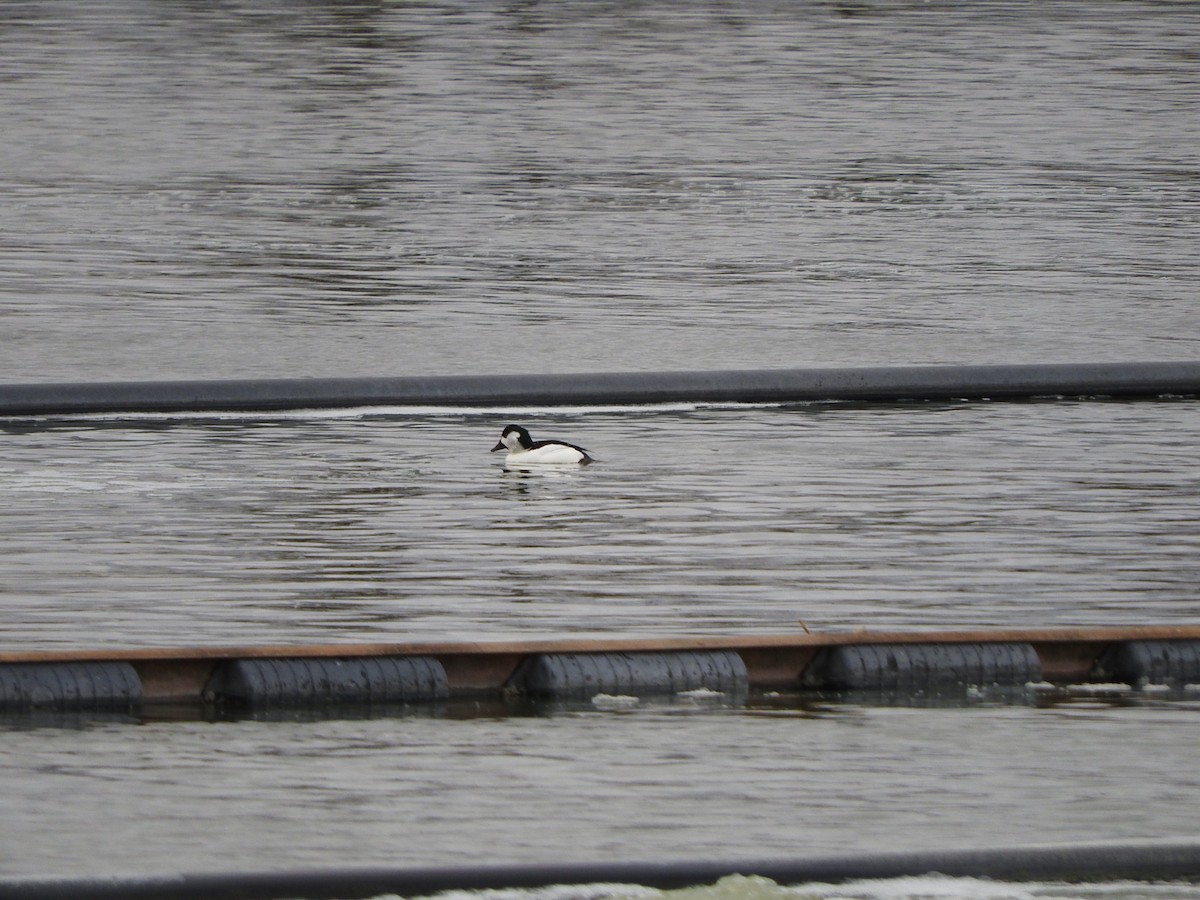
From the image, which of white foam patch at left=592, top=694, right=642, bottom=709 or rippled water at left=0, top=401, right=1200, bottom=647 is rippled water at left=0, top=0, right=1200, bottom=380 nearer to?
rippled water at left=0, top=401, right=1200, bottom=647

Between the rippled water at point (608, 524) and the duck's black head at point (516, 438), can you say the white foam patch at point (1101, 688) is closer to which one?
the rippled water at point (608, 524)

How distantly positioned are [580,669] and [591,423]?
2890mm

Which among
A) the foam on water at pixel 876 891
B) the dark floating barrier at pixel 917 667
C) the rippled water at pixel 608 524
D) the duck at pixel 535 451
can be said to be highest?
the duck at pixel 535 451

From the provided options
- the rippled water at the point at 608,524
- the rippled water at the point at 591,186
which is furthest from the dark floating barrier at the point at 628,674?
the rippled water at the point at 591,186

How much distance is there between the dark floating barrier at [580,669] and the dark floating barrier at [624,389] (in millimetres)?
2841

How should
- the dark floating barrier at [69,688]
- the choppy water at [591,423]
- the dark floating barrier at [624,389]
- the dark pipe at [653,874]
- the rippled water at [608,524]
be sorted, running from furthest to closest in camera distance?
the dark floating barrier at [624,389] < the rippled water at [608,524] < the dark floating barrier at [69,688] < the choppy water at [591,423] < the dark pipe at [653,874]

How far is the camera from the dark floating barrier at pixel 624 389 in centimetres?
678

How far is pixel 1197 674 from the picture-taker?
13.5 feet

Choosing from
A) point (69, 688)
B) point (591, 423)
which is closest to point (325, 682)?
point (69, 688)

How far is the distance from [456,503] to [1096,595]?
1.63m

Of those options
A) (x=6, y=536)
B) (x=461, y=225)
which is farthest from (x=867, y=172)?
(x=6, y=536)

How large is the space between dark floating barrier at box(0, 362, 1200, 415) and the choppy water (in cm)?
11

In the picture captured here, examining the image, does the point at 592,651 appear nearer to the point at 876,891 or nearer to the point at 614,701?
the point at 614,701

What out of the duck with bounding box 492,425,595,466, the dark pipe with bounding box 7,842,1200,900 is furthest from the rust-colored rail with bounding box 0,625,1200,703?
the duck with bounding box 492,425,595,466
